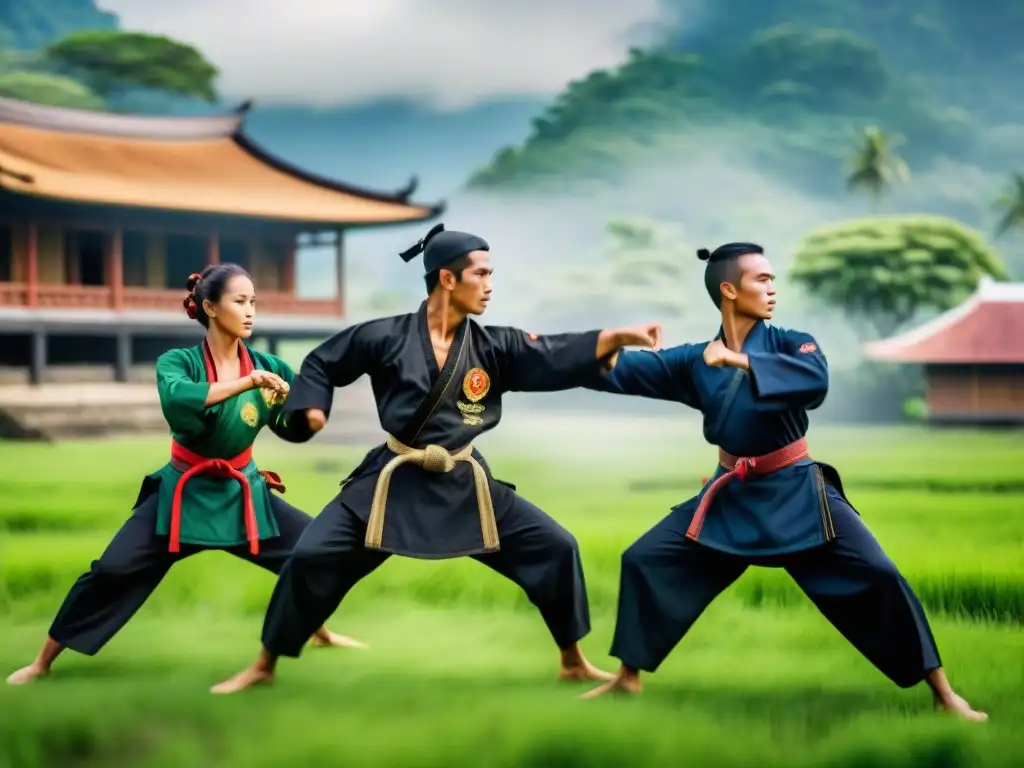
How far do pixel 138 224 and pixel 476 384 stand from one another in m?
16.5

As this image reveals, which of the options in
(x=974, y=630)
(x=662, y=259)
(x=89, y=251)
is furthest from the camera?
(x=662, y=259)

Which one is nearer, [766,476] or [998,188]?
[766,476]

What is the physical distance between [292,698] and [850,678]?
1.84 meters

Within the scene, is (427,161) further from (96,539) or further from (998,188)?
(96,539)

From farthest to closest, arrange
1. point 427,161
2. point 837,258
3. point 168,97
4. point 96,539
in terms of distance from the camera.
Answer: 1. point 427,161
2. point 168,97
3. point 837,258
4. point 96,539

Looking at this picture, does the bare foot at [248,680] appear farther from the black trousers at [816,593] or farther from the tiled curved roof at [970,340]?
the tiled curved roof at [970,340]

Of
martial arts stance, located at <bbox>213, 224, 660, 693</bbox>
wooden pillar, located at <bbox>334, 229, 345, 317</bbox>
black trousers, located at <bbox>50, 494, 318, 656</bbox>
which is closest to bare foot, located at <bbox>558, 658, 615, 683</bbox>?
martial arts stance, located at <bbox>213, 224, 660, 693</bbox>

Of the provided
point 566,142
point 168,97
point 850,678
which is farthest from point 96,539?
point 566,142

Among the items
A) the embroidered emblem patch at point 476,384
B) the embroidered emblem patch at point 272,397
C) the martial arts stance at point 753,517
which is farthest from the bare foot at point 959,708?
the embroidered emblem patch at point 272,397

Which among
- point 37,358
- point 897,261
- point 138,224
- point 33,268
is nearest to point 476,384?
point 37,358

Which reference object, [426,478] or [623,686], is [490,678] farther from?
[426,478]

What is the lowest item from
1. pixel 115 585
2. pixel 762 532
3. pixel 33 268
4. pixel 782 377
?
pixel 115 585

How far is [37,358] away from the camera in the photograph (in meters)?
17.8

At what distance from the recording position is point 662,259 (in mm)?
35062
